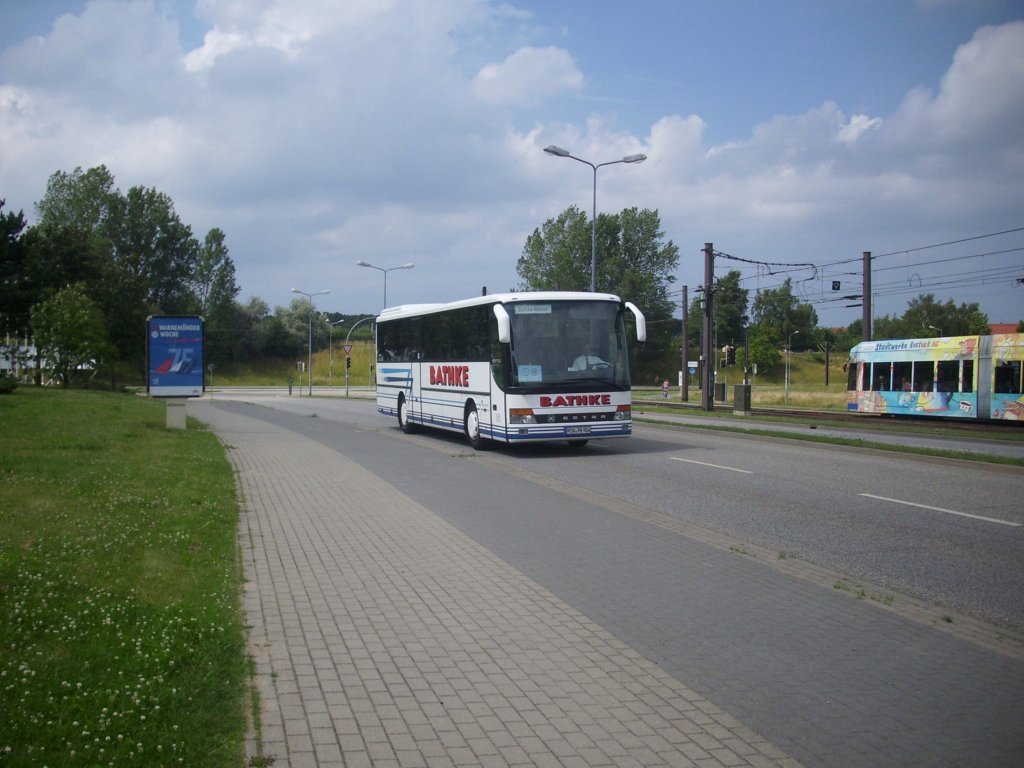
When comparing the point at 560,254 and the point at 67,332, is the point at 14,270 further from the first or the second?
the point at 560,254

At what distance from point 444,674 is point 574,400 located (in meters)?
12.6

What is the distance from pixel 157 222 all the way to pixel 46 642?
297 ft

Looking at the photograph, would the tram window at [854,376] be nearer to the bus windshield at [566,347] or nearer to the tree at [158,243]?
the bus windshield at [566,347]

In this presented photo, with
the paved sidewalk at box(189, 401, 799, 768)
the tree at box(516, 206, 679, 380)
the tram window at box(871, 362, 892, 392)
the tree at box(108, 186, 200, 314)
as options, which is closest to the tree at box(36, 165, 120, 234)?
the tree at box(108, 186, 200, 314)

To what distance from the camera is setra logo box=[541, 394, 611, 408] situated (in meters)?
17.5

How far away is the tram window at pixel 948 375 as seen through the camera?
32.7m

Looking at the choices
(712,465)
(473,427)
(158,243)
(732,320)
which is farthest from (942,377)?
(158,243)

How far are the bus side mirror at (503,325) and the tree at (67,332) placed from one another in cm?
3230

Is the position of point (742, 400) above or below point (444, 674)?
above

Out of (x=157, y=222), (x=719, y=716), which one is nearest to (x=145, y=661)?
(x=719, y=716)

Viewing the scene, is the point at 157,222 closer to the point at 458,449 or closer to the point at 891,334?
the point at 891,334

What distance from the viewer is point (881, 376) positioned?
36.3 meters

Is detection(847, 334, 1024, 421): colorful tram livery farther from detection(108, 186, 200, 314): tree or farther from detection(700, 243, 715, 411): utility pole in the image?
detection(108, 186, 200, 314): tree

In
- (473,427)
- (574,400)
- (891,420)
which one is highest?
(574,400)
